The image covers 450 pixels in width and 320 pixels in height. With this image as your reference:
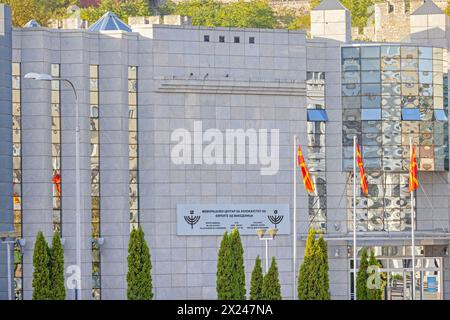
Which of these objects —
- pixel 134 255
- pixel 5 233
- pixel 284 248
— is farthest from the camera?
pixel 284 248

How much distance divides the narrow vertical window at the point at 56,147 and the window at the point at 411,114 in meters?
18.8

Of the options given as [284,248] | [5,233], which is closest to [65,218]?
[5,233]

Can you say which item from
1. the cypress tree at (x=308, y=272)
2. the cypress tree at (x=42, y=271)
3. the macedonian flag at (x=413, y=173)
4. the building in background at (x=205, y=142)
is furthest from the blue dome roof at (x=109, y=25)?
the cypress tree at (x=42, y=271)

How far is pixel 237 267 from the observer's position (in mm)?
93812

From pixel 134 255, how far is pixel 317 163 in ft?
59.1

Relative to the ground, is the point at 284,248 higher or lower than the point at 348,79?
lower

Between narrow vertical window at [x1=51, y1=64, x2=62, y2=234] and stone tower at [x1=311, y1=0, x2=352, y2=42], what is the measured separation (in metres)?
15.1

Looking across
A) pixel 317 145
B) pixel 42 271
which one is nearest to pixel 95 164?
pixel 317 145

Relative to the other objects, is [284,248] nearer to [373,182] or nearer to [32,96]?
[373,182]

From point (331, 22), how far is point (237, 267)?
19.1 m

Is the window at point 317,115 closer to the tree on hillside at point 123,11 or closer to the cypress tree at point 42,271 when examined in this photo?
the cypress tree at point 42,271

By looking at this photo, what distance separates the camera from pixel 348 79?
10669 centimetres

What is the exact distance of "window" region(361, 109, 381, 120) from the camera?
10662 centimetres

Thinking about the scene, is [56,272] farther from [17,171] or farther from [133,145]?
[133,145]
